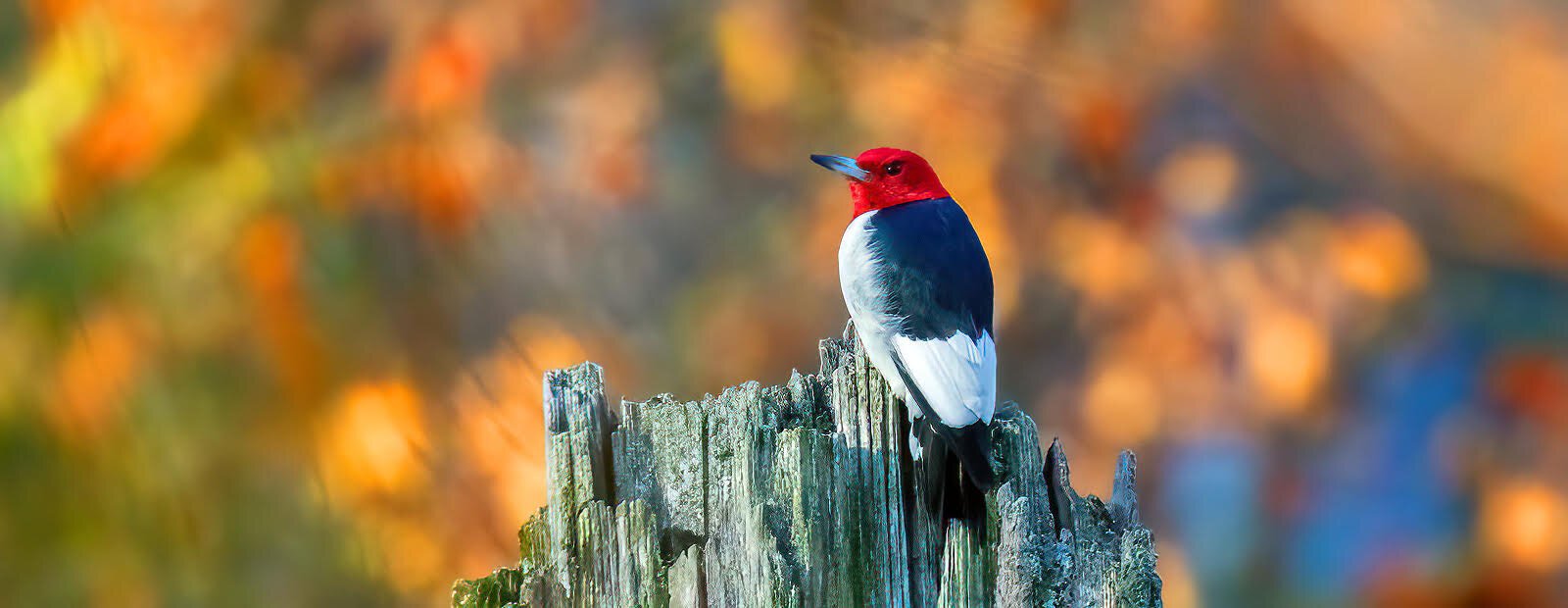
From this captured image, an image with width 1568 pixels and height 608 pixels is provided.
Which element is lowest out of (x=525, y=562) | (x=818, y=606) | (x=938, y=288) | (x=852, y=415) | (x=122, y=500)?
(x=818, y=606)

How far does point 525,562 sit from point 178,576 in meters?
3.56

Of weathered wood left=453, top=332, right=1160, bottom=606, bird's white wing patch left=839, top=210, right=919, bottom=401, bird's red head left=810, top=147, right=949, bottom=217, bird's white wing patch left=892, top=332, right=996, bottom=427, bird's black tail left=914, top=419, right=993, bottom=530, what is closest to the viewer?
weathered wood left=453, top=332, right=1160, bottom=606

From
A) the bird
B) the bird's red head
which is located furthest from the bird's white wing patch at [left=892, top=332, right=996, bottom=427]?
the bird's red head

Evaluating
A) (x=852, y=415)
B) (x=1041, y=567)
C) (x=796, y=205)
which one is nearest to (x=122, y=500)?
(x=796, y=205)

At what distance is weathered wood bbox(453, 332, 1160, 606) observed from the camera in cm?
191

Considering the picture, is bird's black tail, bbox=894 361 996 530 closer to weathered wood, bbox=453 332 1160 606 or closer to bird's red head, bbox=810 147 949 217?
weathered wood, bbox=453 332 1160 606

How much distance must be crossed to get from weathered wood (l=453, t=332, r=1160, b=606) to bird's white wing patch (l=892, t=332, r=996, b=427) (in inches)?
2.8

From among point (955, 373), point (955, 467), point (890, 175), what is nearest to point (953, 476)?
Answer: point (955, 467)

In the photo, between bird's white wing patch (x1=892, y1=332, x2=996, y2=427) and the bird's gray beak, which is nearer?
bird's white wing patch (x1=892, y1=332, x2=996, y2=427)

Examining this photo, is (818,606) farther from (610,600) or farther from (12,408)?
(12,408)

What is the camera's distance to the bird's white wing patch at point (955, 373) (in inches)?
83.6

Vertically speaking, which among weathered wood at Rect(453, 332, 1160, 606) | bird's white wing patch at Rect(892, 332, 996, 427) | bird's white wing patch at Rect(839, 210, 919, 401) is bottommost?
weathered wood at Rect(453, 332, 1160, 606)

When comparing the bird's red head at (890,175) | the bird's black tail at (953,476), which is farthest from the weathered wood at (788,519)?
the bird's red head at (890,175)

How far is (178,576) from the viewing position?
492cm
